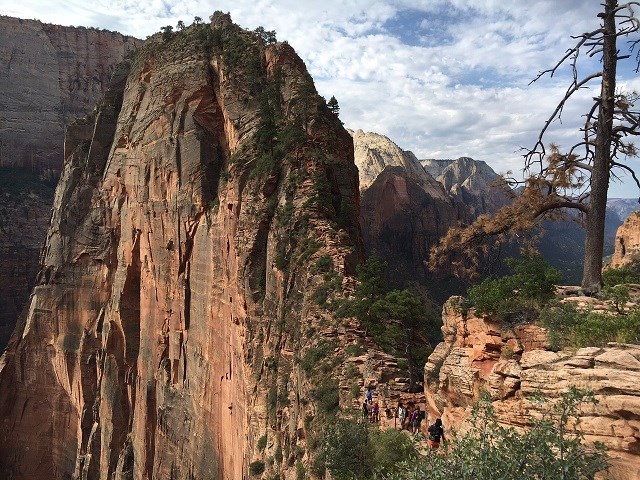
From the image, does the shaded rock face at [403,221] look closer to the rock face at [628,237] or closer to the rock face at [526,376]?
the rock face at [628,237]

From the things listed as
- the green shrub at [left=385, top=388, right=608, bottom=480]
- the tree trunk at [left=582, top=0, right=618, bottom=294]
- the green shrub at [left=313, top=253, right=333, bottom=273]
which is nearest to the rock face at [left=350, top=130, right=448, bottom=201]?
the green shrub at [left=313, top=253, right=333, bottom=273]

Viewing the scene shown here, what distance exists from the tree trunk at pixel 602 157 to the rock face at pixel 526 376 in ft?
8.47

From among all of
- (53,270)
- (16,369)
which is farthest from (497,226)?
(16,369)

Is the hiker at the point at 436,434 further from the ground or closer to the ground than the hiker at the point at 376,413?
further from the ground

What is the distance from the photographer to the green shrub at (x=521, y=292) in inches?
452

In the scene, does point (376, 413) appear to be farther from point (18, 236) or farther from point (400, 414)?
point (18, 236)

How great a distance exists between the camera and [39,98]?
4427 inches

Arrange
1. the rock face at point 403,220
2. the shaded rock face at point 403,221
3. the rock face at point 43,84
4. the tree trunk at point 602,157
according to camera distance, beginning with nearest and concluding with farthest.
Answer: the tree trunk at point 602,157, the rock face at point 43,84, the rock face at point 403,220, the shaded rock face at point 403,221

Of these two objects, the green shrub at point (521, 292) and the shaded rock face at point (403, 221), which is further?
the shaded rock face at point (403, 221)

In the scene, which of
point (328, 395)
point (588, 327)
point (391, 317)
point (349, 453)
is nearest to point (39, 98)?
point (391, 317)

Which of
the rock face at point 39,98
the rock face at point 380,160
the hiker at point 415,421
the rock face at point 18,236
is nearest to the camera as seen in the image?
the hiker at point 415,421

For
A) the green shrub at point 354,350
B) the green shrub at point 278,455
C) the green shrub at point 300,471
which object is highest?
the green shrub at point 354,350

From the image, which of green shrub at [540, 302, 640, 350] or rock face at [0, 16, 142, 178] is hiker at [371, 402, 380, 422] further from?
rock face at [0, 16, 142, 178]

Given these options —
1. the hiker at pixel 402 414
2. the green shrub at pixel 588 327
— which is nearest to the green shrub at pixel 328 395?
the hiker at pixel 402 414
